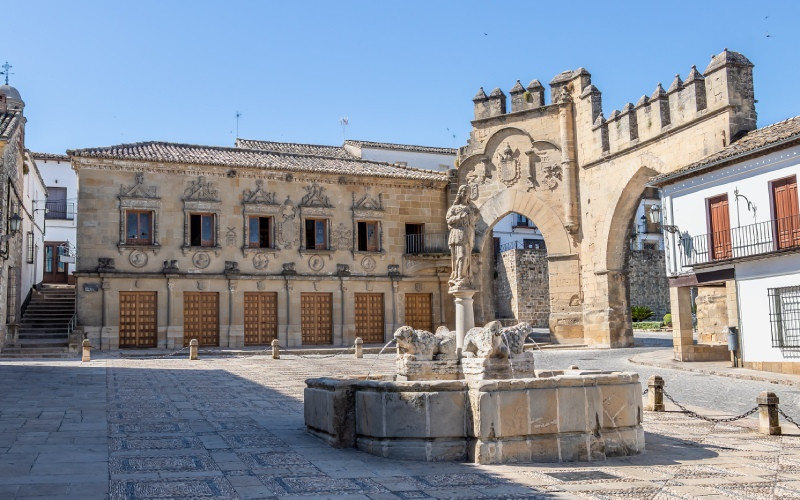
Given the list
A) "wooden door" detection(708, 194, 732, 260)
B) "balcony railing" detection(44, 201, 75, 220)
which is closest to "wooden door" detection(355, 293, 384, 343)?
"wooden door" detection(708, 194, 732, 260)

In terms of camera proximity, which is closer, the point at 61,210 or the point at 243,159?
the point at 243,159

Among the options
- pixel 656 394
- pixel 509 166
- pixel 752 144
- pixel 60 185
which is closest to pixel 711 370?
pixel 752 144

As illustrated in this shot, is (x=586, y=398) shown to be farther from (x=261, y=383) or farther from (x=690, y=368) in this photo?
(x=690, y=368)

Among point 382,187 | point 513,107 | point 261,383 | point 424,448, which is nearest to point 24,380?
point 261,383

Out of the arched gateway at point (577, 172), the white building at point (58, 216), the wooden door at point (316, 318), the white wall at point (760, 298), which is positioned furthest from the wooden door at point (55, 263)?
the white wall at point (760, 298)

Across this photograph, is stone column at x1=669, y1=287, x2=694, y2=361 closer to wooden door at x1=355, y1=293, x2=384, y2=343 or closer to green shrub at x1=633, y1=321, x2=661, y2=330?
wooden door at x1=355, y1=293, x2=384, y2=343

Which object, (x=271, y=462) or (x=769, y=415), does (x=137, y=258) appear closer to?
(x=271, y=462)

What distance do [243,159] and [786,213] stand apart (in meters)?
17.7

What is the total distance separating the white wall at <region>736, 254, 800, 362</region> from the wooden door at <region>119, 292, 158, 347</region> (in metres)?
17.4

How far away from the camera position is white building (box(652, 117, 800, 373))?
16703mm

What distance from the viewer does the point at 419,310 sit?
2895cm

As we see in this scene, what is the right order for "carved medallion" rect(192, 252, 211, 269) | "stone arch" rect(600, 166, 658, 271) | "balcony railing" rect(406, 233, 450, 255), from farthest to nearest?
"balcony railing" rect(406, 233, 450, 255)
"carved medallion" rect(192, 252, 211, 269)
"stone arch" rect(600, 166, 658, 271)

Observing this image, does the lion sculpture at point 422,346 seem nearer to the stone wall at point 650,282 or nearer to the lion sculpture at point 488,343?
the lion sculpture at point 488,343

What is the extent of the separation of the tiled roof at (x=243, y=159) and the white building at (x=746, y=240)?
11.4 metres
